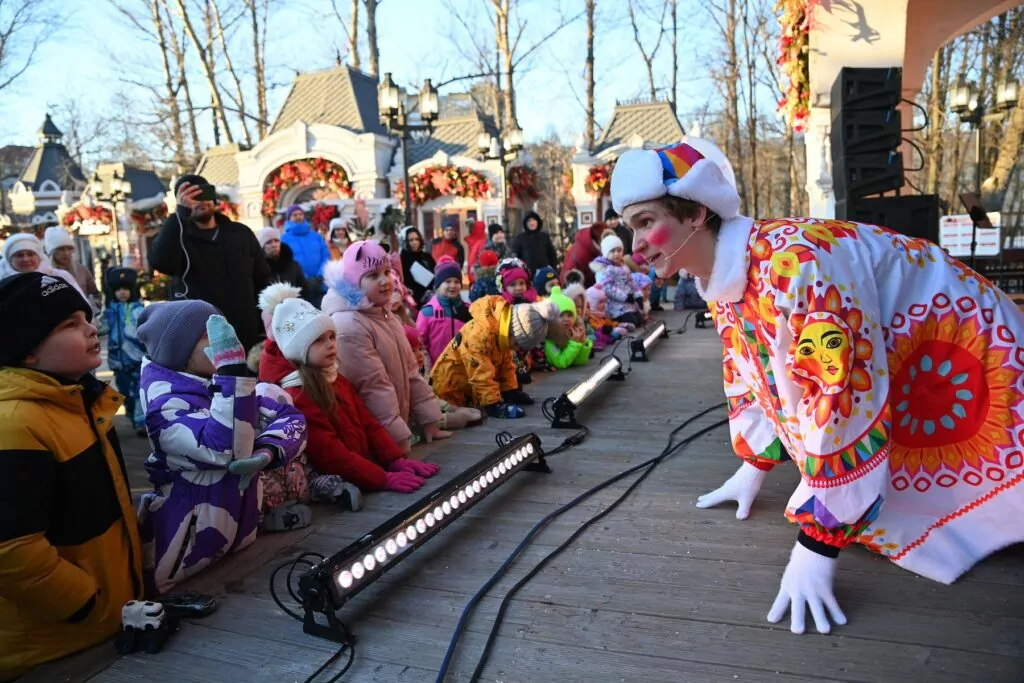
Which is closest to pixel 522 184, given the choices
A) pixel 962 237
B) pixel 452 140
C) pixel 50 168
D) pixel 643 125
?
pixel 452 140

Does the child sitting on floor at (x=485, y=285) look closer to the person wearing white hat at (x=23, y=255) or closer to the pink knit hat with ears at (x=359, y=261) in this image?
the pink knit hat with ears at (x=359, y=261)

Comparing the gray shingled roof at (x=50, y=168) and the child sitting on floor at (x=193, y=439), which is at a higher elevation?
the gray shingled roof at (x=50, y=168)

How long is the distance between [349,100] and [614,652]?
1849 cm

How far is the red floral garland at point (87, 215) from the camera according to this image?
1862 centimetres

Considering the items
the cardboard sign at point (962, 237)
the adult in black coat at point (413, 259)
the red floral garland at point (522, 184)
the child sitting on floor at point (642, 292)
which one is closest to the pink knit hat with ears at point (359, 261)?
the adult in black coat at point (413, 259)

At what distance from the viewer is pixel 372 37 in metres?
21.6

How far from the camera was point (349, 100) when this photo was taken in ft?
60.8

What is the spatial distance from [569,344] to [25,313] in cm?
484

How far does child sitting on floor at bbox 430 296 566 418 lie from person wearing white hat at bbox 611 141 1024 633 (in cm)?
254

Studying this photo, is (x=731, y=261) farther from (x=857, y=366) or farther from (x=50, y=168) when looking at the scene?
(x=50, y=168)

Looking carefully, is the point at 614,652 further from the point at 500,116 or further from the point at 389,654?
the point at 500,116

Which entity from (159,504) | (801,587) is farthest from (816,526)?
(159,504)

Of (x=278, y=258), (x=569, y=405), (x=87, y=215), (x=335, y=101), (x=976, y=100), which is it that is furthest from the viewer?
(x=335, y=101)

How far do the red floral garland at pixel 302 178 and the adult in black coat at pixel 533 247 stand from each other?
841cm
